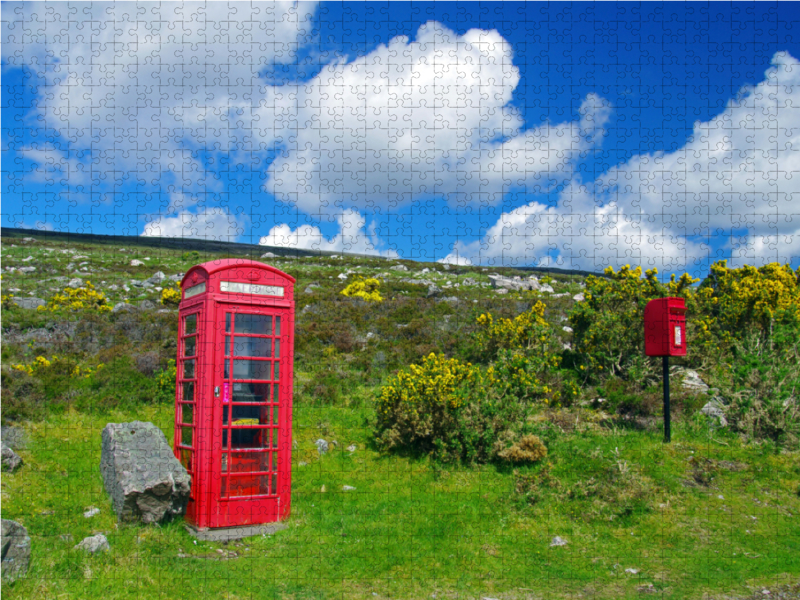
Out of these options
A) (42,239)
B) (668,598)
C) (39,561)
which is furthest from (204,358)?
(42,239)

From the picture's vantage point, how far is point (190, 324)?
23.4 ft

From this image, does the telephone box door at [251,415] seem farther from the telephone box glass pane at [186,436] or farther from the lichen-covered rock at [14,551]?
the lichen-covered rock at [14,551]

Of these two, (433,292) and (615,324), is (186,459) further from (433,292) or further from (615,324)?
(433,292)

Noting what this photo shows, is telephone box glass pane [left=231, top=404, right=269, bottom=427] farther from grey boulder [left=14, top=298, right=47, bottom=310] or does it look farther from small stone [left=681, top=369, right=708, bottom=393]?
grey boulder [left=14, top=298, right=47, bottom=310]

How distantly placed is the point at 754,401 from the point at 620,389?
7.92 ft

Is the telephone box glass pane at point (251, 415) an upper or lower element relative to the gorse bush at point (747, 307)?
lower

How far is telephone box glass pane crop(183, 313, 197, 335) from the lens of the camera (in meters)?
6.99

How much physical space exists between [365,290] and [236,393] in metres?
18.0

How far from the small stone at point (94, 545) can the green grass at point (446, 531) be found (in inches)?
4.2

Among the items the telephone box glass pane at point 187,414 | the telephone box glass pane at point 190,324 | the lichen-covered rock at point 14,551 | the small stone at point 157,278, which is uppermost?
the small stone at point 157,278

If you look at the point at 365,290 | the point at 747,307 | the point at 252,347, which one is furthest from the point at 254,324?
the point at 365,290

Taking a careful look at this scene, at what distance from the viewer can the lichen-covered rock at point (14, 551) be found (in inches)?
184

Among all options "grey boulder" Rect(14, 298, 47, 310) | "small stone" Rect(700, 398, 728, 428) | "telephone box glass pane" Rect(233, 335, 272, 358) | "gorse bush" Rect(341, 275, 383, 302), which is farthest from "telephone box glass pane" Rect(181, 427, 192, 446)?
"gorse bush" Rect(341, 275, 383, 302)

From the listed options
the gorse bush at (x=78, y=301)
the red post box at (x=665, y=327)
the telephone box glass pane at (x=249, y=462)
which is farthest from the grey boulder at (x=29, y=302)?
the red post box at (x=665, y=327)
